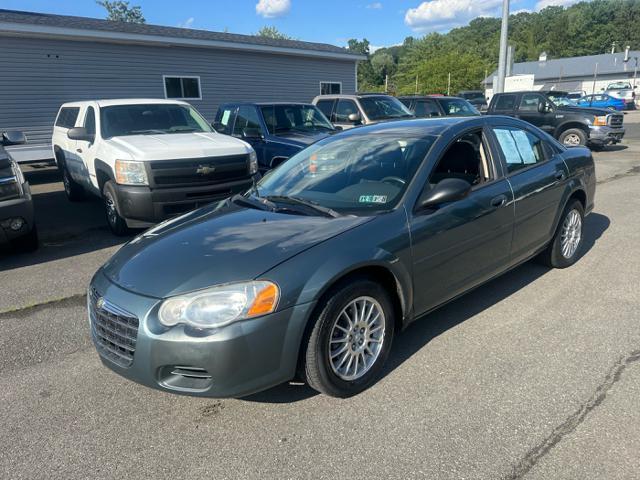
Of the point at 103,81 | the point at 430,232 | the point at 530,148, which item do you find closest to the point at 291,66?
the point at 103,81

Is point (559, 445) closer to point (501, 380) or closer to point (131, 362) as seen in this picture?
point (501, 380)

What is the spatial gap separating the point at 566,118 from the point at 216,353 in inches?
587

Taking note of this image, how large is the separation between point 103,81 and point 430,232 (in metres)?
13.5

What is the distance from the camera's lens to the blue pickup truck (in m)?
8.50

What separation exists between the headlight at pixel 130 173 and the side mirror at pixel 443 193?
4.14 meters

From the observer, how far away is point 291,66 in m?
18.4

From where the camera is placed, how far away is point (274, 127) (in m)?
8.97

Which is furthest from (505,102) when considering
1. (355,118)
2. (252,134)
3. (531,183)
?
(531,183)

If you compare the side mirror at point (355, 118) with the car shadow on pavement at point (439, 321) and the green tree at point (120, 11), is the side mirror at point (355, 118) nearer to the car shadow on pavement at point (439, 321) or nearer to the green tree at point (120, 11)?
the car shadow on pavement at point (439, 321)

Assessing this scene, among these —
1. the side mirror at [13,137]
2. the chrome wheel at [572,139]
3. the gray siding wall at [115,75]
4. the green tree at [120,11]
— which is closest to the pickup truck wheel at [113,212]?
the side mirror at [13,137]

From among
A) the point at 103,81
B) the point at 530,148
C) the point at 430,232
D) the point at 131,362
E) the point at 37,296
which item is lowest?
the point at 37,296

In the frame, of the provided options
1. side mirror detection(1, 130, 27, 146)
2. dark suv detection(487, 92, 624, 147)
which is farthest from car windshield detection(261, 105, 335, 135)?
dark suv detection(487, 92, 624, 147)

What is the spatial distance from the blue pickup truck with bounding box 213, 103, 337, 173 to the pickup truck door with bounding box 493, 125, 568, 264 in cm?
439

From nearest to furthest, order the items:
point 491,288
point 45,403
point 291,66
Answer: point 45,403
point 491,288
point 291,66
